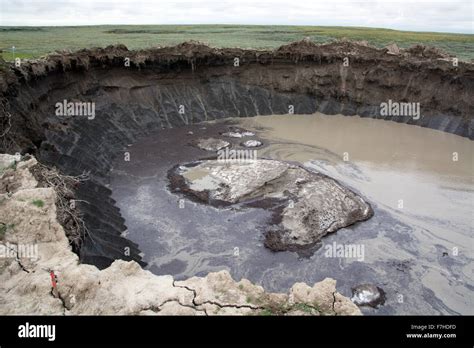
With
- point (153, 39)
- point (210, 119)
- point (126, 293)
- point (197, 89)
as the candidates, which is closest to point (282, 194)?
point (126, 293)

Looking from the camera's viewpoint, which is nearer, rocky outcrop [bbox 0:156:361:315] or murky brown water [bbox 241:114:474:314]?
rocky outcrop [bbox 0:156:361:315]

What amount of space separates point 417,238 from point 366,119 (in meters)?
17.0

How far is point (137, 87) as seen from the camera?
2817 centimetres

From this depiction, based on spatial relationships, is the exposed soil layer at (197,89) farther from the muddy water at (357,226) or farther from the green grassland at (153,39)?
the green grassland at (153,39)

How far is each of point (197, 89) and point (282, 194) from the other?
16.2 meters

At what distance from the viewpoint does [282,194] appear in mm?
17375

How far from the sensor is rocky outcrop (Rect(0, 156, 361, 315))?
6574 mm

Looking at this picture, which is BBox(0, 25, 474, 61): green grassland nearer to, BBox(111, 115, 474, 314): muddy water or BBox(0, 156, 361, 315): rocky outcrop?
BBox(111, 115, 474, 314): muddy water

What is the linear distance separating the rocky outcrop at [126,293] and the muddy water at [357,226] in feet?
18.9

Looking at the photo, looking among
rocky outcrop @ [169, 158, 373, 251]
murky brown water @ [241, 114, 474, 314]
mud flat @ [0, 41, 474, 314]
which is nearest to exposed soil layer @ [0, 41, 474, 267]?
mud flat @ [0, 41, 474, 314]

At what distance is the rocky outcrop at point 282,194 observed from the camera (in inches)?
596

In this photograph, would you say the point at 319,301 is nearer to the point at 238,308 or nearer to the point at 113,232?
the point at 238,308

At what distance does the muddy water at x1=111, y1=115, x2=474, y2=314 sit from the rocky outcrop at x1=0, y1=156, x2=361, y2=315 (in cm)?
575

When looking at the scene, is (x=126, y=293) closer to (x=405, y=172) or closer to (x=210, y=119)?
(x=405, y=172)
